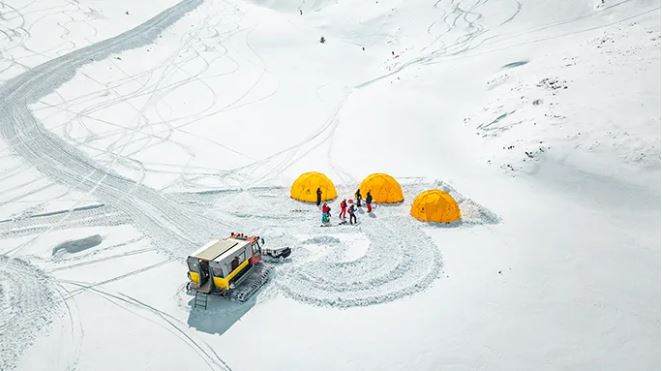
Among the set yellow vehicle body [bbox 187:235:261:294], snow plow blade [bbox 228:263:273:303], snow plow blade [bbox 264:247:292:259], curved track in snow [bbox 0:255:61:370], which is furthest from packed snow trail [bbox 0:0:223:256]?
curved track in snow [bbox 0:255:61:370]

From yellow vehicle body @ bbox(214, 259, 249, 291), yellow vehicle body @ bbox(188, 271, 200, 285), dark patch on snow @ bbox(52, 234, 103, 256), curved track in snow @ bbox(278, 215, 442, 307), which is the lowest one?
curved track in snow @ bbox(278, 215, 442, 307)

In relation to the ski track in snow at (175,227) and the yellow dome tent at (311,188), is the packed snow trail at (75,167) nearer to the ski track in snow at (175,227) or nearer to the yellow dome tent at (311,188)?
the ski track in snow at (175,227)

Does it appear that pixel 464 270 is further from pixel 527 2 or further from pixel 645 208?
pixel 527 2

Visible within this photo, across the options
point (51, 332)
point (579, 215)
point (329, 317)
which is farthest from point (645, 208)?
point (51, 332)

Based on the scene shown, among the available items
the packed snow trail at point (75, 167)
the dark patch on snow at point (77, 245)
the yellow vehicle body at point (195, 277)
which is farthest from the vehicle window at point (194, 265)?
the dark patch on snow at point (77, 245)

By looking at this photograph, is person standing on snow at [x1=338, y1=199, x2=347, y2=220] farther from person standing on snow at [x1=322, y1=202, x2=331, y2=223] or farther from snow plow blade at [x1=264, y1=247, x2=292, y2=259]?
snow plow blade at [x1=264, y1=247, x2=292, y2=259]

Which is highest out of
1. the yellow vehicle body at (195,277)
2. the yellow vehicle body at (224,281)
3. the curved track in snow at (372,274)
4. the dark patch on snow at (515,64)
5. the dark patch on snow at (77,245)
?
the dark patch on snow at (515,64)

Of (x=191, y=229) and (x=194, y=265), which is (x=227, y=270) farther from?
(x=191, y=229)
